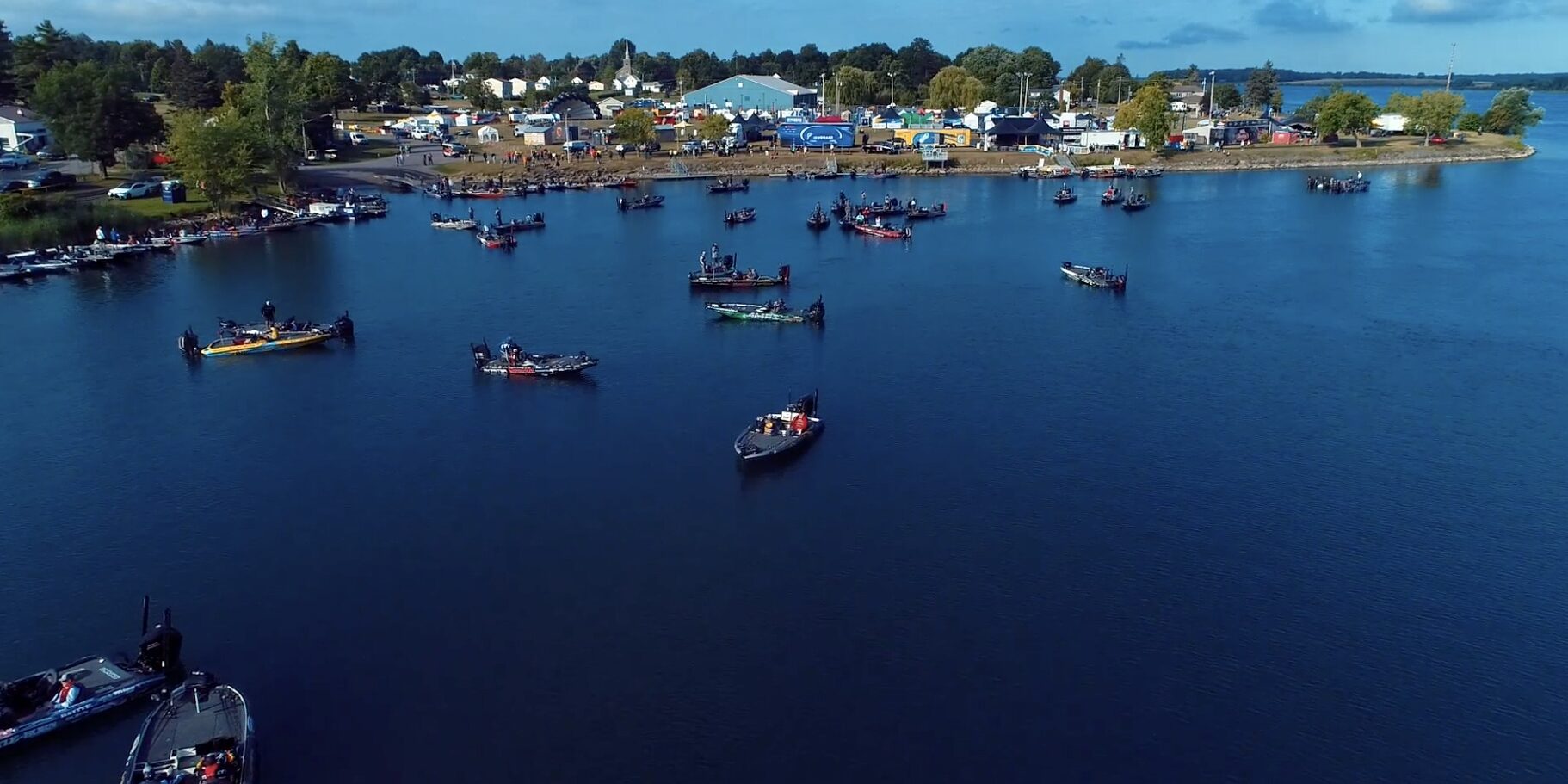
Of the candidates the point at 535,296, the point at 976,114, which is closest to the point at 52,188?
→ the point at 535,296

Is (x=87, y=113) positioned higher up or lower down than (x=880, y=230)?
higher up

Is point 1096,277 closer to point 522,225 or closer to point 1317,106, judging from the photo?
point 522,225

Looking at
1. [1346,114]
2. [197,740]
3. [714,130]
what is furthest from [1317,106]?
[197,740]

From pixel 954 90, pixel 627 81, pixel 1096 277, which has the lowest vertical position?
pixel 1096 277

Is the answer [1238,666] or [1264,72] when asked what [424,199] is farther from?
[1264,72]

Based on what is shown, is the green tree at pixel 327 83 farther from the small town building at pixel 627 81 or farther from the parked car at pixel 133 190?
the small town building at pixel 627 81

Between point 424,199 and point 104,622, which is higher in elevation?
point 424,199
